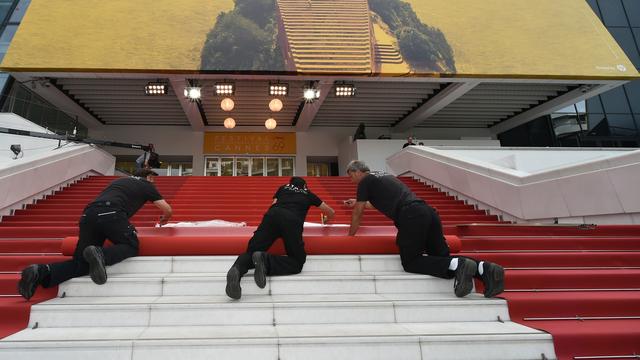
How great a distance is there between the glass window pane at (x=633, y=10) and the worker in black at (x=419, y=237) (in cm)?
2131

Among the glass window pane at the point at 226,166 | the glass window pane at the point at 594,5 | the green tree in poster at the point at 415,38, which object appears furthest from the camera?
the glass window pane at the point at 594,5

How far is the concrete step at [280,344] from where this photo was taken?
195 cm

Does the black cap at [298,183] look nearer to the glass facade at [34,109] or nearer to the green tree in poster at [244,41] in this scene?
the green tree in poster at [244,41]

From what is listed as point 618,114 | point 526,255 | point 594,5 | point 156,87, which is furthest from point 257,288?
point 594,5

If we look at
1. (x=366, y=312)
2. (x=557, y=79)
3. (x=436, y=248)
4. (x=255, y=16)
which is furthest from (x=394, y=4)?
(x=366, y=312)

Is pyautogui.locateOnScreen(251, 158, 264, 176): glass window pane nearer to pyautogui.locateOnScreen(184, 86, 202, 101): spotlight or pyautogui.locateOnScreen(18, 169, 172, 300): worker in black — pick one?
pyautogui.locateOnScreen(184, 86, 202, 101): spotlight

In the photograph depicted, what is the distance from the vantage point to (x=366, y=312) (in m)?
2.45

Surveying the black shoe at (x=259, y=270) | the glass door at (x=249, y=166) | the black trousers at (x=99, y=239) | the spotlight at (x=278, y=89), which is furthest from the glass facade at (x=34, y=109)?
the black shoe at (x=259, y=270)

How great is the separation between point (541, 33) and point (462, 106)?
3.62 metres

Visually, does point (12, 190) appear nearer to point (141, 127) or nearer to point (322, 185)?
point (322, 185)

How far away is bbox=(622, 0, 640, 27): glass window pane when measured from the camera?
16.4 m

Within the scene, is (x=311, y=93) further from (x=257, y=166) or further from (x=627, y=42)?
(x=627, y=42)

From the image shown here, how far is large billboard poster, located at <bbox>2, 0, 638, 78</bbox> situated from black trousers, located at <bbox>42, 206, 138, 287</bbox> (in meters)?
7.31

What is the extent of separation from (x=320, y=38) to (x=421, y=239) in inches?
346
